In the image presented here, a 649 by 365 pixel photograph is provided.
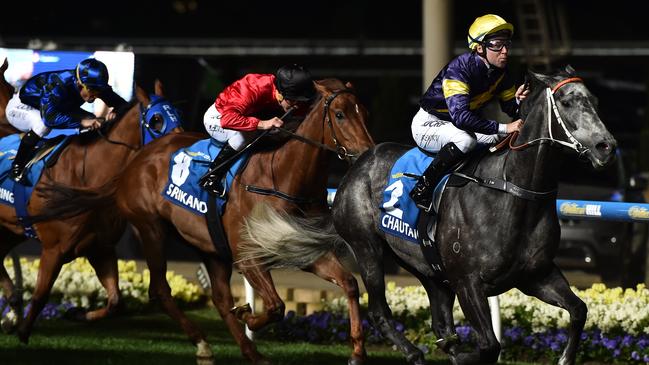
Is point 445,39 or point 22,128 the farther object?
point 445,39

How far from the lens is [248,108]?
25.9 ft

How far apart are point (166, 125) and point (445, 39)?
143 inches

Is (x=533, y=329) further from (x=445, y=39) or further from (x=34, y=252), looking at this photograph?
(x=34, y=252)

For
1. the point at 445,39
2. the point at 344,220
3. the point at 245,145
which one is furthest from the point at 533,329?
the point at 445,39

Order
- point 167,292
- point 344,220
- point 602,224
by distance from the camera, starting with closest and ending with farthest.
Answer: point 344,220 → point 167,292 → point 602,224

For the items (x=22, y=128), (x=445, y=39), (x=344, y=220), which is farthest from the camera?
(x=445, y=39)

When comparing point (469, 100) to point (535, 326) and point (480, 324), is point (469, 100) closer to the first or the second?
point (480, 324)

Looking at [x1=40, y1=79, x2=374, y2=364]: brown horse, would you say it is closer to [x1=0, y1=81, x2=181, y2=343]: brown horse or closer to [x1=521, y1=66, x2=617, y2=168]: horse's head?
[x1=0, y1=81, x2=181, y2=343]: brown horse

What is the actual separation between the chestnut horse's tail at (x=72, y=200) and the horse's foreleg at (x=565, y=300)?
333cm

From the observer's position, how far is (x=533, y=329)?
8.45 metres

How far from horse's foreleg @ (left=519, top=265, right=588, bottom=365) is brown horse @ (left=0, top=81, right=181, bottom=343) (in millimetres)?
3357

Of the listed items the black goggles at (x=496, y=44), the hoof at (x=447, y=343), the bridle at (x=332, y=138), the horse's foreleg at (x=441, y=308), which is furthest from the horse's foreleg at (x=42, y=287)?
the black goggles at (x=496, y=44)

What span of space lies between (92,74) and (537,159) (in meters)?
3.53

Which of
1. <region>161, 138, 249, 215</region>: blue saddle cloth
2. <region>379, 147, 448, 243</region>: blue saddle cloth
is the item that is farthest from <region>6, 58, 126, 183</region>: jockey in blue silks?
<region>379, 147, 448, 243</region>: blue saddle cloth
